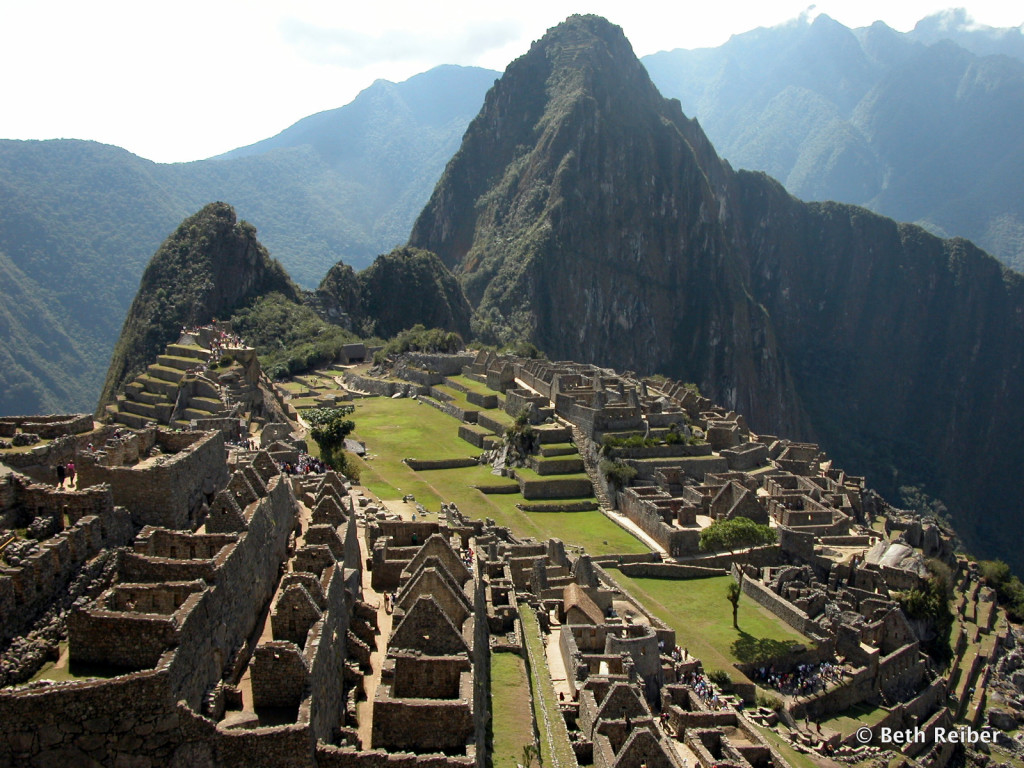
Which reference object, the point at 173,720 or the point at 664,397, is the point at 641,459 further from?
the point at 173,720

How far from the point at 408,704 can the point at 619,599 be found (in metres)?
23.2

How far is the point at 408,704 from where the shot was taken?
15508 mm

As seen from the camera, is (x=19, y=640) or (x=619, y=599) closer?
(x=19, y=640)

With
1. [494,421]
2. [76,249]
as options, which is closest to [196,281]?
[76,249]

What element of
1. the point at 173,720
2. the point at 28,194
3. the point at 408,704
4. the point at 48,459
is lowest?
the point at 408,704

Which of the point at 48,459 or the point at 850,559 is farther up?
the point at 48,459

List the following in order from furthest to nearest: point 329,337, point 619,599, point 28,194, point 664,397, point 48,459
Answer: point 28,194
point 329,337
point 664,397
point 619,599
point 48,459

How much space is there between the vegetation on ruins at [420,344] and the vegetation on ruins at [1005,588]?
5727cm

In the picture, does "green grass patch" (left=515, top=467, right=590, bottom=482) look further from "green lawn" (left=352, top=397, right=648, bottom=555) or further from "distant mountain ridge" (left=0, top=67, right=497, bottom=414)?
"distant mountain ridge" (left=0, top=67, right=497, bottom=414)

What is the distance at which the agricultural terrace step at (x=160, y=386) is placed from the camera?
5177 centimetres

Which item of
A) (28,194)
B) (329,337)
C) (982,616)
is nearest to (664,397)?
(982,616)

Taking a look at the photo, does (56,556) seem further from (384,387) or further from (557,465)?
(384,387)

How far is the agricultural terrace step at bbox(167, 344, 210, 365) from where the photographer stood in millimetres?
56812

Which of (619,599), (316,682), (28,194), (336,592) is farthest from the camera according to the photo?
(28,194)
